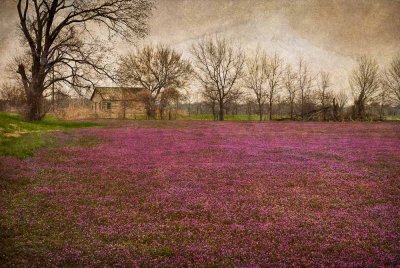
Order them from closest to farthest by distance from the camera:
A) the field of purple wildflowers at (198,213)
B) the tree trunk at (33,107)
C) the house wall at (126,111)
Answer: the field of purple wildflowers at (198,213)
the tree trunk at (33,107)
the house wall at (126,111)

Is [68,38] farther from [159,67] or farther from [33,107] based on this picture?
[159,67]

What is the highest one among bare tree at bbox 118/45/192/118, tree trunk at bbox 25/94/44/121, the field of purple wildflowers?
bare tree at bbox 118/45/192/118

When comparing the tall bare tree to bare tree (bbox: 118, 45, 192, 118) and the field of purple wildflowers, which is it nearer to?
the field of purple wildflowers

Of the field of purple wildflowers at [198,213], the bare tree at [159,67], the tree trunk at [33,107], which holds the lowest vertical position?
the field of purple wildflowers at [198,213]

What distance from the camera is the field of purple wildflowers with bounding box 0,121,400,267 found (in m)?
5.43

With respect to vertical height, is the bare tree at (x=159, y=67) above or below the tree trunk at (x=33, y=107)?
above

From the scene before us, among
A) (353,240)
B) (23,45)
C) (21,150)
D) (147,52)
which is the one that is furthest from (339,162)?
(147,52)

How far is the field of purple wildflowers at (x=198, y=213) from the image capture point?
5.43 m

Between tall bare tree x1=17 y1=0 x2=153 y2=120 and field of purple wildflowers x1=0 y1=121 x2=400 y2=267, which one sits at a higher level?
tall bare tree x1=17 y1=0 x2=153 y2=120

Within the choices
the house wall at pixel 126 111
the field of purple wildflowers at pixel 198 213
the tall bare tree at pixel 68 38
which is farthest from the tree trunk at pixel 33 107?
the house wall at pixel 126 111

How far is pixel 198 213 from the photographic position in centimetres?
753

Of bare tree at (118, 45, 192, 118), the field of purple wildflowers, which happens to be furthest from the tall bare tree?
bare tree at (118, 45, 192, 118)

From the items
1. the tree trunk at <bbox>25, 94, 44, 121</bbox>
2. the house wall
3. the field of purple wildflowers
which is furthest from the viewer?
the house wall

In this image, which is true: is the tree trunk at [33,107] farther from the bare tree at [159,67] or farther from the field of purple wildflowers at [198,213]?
the bare tree at [159,67]
